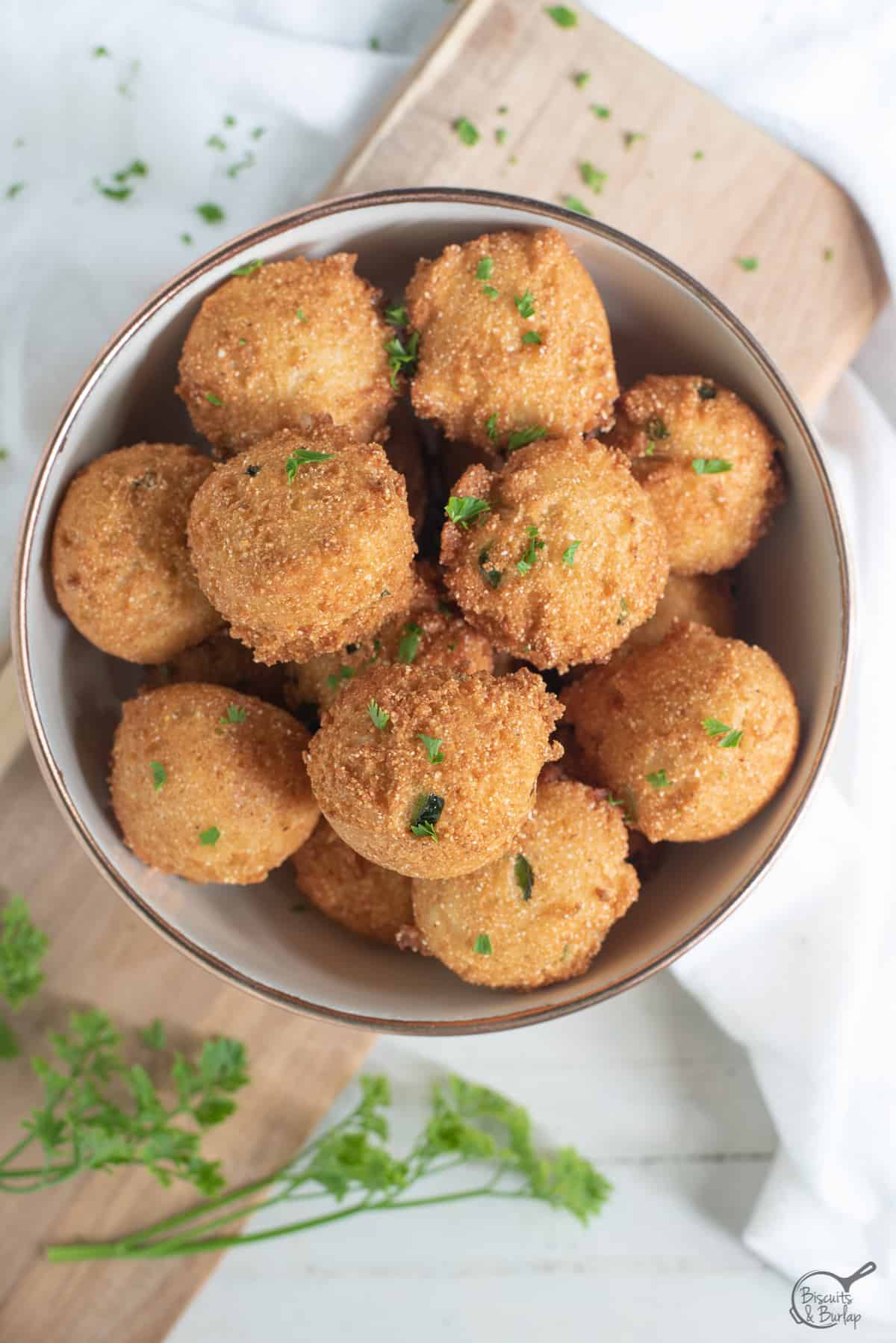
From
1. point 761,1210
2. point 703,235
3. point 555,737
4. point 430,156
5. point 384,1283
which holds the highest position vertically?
point 703,235

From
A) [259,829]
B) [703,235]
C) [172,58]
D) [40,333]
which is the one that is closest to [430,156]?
[703,235]

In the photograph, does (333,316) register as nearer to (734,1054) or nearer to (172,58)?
(172,58)

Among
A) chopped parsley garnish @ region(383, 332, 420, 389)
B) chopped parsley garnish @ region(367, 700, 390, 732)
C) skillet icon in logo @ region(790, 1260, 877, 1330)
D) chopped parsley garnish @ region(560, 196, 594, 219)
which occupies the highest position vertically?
chopped parsley garnish @ region(560, 196, 594, 219)

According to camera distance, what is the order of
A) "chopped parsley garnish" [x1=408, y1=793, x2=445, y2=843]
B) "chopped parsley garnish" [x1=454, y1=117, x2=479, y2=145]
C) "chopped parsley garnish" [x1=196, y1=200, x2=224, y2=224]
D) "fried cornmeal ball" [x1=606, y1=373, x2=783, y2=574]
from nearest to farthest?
"chopped parsley garnish" [x1=408, y1=793, x2=445, y2=843] → "fried cornmeal ball" [x1=606, y1=373, x2=783, y2=574] → "chopped parsley garnish" [x1=454, y1=117, x2=479, y2=145] → "chopped parsley garnish" [x1=196, y1=200, x2=224, y2=224]

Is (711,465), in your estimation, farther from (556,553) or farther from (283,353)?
(283,353)

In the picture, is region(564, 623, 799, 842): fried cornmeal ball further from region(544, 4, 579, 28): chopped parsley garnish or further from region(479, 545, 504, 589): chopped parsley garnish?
region(544, 4, 579, 28): chopped parsley garnish

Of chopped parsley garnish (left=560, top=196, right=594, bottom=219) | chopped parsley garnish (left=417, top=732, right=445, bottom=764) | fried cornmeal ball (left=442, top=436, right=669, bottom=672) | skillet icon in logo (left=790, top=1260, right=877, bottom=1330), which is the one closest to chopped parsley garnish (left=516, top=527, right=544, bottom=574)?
fried cornmeal ball (left=442, top=436, right=669, bottom=672)
